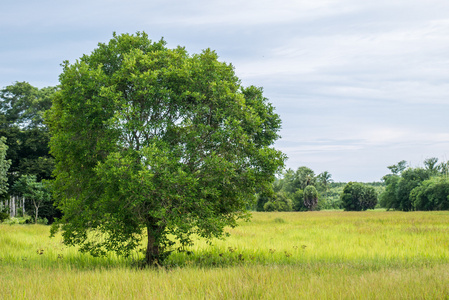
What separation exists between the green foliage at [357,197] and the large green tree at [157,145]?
99332 mm

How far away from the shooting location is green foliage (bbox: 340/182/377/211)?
108 m

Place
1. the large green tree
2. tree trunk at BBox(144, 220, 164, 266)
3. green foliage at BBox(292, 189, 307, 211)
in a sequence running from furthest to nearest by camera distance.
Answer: green foliage at BBox(292, 189, 307, 211) → tree trunk at BBox(144, 220, 164, 266) → the large green tree

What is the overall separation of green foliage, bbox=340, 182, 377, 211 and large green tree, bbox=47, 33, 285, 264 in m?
99.3

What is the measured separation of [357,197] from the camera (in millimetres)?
108188

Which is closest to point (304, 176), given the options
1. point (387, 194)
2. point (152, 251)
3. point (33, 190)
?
point (387, 194)

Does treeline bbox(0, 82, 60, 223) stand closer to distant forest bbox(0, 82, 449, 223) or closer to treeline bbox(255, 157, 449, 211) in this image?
distant forest bbox(0, 82, 449, 223)

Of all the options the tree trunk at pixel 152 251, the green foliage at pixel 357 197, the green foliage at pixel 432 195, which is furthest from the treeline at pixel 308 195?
the tree trunk at pixel 152 251

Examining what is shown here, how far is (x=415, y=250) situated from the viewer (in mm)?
18594

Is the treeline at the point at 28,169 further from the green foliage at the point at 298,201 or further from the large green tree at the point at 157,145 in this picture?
the green foliage at the point at 298,201

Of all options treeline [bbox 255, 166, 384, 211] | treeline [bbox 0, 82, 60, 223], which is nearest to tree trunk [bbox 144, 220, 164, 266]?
treeline [bbox 0, 82, 60, 223]

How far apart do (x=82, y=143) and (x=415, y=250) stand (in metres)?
15.5

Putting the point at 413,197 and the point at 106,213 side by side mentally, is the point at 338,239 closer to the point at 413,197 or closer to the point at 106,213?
the point at 106,213

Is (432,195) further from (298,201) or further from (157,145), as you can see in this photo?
(157,145)

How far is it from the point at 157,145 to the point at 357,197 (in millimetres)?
103290
